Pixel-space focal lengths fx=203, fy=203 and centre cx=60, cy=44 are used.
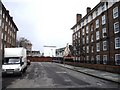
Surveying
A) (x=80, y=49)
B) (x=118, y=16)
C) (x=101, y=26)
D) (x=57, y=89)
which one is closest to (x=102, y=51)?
(x=101, y=26)

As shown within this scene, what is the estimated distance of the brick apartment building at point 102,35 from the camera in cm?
3209

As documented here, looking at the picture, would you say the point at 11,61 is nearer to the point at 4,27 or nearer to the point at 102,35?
the point at 102,35

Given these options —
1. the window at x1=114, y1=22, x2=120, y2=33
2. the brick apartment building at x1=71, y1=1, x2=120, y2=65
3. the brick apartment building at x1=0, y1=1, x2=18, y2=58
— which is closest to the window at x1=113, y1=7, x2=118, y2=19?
the brick apartment building at x1=71, y1=1, x2=120, y2=65

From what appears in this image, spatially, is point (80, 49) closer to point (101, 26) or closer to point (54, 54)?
point (101, 26)

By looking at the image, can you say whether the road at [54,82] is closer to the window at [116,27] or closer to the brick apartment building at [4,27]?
the window at [116,27]

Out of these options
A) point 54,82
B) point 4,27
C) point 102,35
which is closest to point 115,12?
point 102,35

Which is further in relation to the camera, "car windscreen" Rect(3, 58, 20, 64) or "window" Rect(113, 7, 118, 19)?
"window" Rect(113, 7, 118, 19)

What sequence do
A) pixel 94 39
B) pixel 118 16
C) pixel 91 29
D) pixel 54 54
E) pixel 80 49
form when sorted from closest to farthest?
pixel 118 16
pixel 94 39
pixel 91 29
pixel 80 49
pixel 54 54

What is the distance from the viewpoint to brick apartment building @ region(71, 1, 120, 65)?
105 feet

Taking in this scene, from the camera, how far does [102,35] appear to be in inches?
1499

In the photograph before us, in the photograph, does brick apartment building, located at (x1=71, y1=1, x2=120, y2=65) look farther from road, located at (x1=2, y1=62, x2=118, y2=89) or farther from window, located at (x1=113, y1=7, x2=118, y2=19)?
road, located at (x1=2, y1=62, x2=118, y2=89)

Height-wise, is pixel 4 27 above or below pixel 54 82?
above

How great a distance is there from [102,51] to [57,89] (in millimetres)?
27304

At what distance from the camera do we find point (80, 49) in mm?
50844
